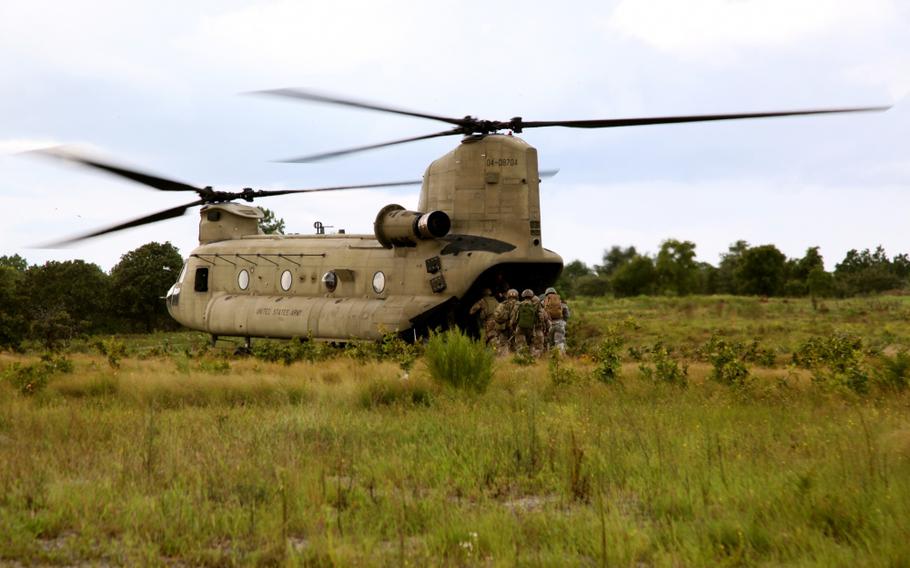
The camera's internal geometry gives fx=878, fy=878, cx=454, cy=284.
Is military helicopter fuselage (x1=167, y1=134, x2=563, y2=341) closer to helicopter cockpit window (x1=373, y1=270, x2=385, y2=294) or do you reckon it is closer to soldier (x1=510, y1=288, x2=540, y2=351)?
helicopter cockpit window (x1=373, y1=270, x2=385, y2=294)

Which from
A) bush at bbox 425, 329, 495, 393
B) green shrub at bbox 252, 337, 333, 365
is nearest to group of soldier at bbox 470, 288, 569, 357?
green shrub at bbox 252, 337, 333, 365

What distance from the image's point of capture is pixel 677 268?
244 ft

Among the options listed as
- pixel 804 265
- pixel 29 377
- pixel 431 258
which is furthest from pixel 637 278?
pixel 29 377

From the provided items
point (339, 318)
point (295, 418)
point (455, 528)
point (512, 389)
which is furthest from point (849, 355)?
point (339, 318)

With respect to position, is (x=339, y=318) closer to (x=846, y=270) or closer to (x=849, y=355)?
(x=849, y=355)

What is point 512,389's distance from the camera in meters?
13.8

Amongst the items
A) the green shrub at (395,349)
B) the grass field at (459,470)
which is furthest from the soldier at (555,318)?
the grass field at (459,470)

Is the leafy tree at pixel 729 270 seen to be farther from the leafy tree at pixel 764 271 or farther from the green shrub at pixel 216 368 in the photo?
the green shrub at pixel 216 368

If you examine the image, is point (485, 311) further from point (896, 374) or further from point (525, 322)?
point (896, 374)

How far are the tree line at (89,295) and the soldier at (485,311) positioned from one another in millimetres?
18214

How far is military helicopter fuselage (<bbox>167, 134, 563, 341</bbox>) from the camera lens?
816 inches

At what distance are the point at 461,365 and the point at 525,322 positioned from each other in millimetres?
6111

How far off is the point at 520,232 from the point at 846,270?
84.9 m

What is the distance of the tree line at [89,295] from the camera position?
33156mm
